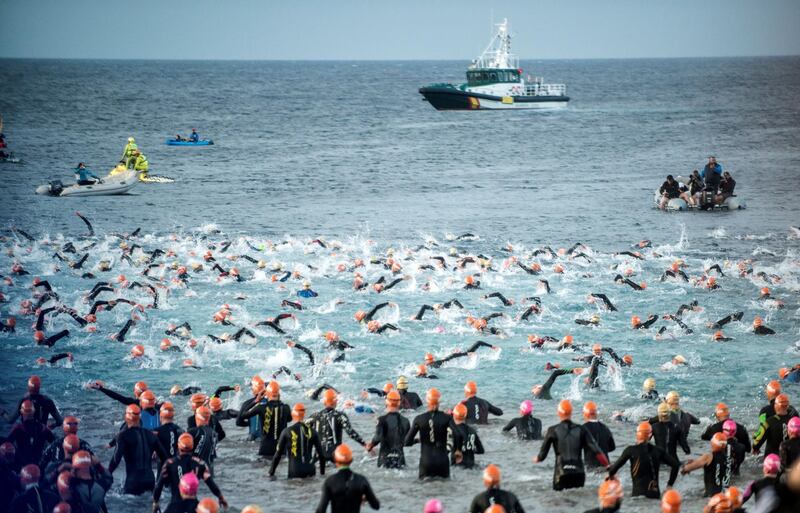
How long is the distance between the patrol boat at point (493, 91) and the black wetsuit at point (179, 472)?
87768 millimetres

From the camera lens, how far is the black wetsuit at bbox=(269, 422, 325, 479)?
12422 mm

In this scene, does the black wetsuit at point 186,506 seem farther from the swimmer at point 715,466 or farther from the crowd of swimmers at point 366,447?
the swimmer at point 715,466

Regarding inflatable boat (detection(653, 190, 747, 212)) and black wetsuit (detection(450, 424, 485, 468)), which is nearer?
black wetsuit (detection(450, 424, 485, 468))

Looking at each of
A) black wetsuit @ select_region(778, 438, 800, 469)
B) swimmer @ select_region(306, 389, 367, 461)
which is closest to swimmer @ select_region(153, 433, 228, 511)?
swimmer @ select_region(306, 389, 367, 461)

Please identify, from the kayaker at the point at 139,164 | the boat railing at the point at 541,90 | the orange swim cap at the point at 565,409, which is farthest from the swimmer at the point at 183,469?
the boat railing at the point at 541,90

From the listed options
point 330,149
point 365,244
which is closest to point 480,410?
point 365,244

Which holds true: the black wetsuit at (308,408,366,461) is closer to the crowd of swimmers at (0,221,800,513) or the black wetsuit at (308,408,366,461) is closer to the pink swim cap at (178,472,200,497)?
the crowd of swimmers at (0,221,800,513)

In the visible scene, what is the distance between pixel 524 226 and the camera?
43.5 m

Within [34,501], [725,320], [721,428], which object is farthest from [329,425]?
[725,320]

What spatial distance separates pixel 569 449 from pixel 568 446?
0.04 m

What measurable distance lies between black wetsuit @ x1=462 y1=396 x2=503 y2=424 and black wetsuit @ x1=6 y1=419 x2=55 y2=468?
6328 millimetres

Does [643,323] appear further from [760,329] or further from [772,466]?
[772,466]

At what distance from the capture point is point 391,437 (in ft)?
42.2

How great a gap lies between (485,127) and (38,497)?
91.3 metres
